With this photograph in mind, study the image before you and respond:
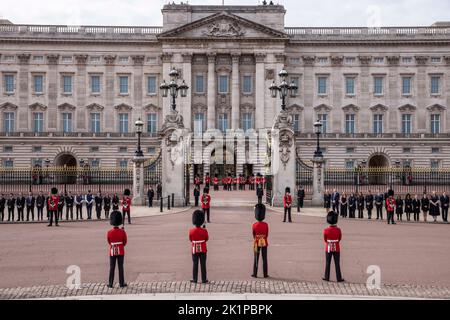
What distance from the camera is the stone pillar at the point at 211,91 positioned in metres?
62.5

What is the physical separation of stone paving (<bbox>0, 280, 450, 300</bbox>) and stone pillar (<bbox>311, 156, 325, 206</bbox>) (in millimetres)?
20670

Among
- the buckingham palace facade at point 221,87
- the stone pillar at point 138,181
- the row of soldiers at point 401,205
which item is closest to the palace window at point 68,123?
the buckingham palace facade at point 221,87

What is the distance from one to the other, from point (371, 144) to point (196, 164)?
21.9 metres

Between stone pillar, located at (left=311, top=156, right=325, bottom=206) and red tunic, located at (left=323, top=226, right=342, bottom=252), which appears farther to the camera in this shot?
stone pillar, located at (left=311, top=156, right=325, bottom=206)

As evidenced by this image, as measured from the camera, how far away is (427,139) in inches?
2474

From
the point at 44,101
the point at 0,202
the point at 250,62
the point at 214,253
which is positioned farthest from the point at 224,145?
the point at 214,253

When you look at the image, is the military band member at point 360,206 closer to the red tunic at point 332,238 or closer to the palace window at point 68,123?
the red tunic at point 332,238

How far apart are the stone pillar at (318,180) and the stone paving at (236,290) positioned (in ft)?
67.8

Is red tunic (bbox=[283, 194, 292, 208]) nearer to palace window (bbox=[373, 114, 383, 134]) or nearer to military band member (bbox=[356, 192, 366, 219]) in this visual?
military band member (bbox=[356, 192, 366, 219])

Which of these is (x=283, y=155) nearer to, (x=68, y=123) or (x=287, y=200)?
(x=287, y=200)

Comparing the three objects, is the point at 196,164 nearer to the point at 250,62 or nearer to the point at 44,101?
the point at 250,62

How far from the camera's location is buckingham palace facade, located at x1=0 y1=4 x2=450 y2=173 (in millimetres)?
62812

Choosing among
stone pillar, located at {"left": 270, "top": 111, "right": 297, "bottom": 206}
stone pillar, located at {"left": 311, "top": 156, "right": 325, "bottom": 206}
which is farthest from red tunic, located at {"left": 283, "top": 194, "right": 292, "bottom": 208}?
stone pillar, located at {"left": 311, "top": 156, "right": 325, "bottom": 206}
